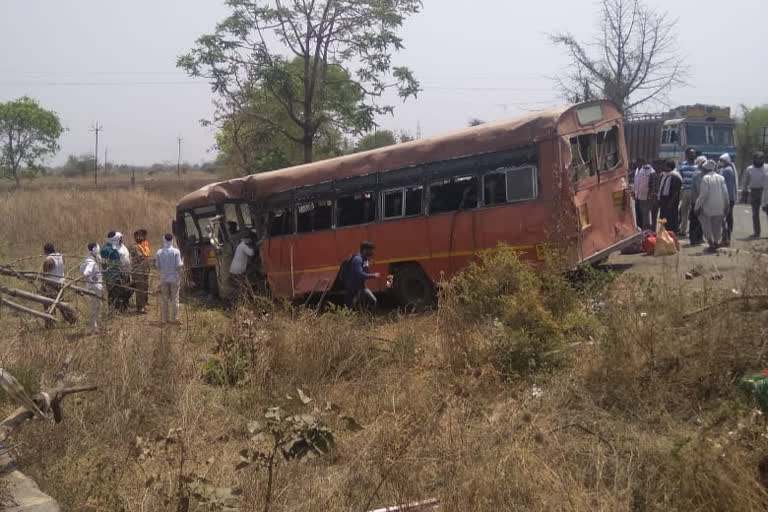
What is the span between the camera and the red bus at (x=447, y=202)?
10.2 metres

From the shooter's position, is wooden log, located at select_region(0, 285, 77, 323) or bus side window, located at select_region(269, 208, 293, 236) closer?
wooden log, located at select_region(0, 285, 77, 323)

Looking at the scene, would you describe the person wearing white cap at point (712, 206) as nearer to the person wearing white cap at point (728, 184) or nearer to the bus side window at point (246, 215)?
the person wearing white cap at point (728, 184)

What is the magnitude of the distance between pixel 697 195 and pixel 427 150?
5247 millimetres

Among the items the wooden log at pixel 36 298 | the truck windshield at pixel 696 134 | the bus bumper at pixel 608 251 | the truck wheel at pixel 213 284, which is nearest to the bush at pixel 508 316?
the bus bumper at pixel 608 251

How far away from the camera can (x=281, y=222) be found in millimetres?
13539

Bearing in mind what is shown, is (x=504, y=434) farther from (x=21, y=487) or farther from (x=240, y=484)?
(x=21, y=487)

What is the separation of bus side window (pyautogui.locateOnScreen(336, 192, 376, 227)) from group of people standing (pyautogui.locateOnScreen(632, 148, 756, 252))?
17.8 ft

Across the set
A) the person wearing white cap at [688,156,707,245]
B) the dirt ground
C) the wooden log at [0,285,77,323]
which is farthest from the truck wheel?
the wooden log at [0,285,77,323]

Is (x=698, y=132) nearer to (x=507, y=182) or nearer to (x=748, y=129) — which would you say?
(x=507, y=182)

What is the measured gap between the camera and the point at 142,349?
7293 mm

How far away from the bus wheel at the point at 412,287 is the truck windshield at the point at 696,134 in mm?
15501

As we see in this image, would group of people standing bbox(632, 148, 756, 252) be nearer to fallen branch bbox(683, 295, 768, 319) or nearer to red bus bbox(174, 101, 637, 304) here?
red bus bbox(174, 101, 637, 304)

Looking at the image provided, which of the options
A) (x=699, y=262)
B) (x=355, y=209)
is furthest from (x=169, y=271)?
(x=699, y=262)

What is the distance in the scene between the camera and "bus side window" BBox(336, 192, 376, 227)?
39.8 feet
